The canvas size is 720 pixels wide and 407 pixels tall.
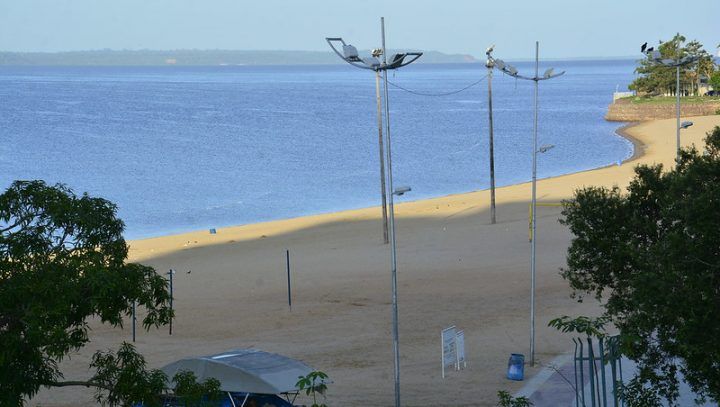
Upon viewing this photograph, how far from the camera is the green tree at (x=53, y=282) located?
29.9 ft

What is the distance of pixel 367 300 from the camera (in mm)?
27297

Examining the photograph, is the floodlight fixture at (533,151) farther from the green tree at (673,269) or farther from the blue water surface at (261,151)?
the blue water surface at (261,151)

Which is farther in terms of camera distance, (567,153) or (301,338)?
(567,153)

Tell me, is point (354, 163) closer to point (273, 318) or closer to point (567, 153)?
point (567, 153)

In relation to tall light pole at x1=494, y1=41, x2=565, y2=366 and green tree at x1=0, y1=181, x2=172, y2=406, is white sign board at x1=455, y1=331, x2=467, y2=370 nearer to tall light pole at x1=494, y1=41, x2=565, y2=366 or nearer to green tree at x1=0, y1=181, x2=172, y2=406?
tall light pole at x1=494, y1=41, x2=565, y2=366

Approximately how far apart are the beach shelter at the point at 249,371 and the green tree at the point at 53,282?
4614 millimetres

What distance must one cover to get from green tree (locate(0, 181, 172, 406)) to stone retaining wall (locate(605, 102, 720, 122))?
8635 centimetres

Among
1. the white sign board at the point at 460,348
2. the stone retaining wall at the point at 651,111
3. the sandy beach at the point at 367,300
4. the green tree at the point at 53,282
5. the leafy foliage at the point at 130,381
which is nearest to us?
the green tree at the point at 53,282

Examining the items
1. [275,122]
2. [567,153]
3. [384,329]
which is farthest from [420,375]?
[275,122]

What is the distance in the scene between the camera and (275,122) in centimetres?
11819

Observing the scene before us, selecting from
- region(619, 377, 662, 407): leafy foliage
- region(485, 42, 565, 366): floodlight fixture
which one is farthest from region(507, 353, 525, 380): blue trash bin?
region(619, 377, 662, 407): leafy foliage

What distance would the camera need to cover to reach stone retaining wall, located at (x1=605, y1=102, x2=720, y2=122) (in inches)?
3733

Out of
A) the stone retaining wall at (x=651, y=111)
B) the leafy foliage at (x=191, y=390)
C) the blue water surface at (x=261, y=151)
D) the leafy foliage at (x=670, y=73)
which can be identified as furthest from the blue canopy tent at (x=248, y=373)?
the leafy foliage at (x=670, y=73)

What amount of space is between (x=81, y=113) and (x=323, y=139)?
45789mm
